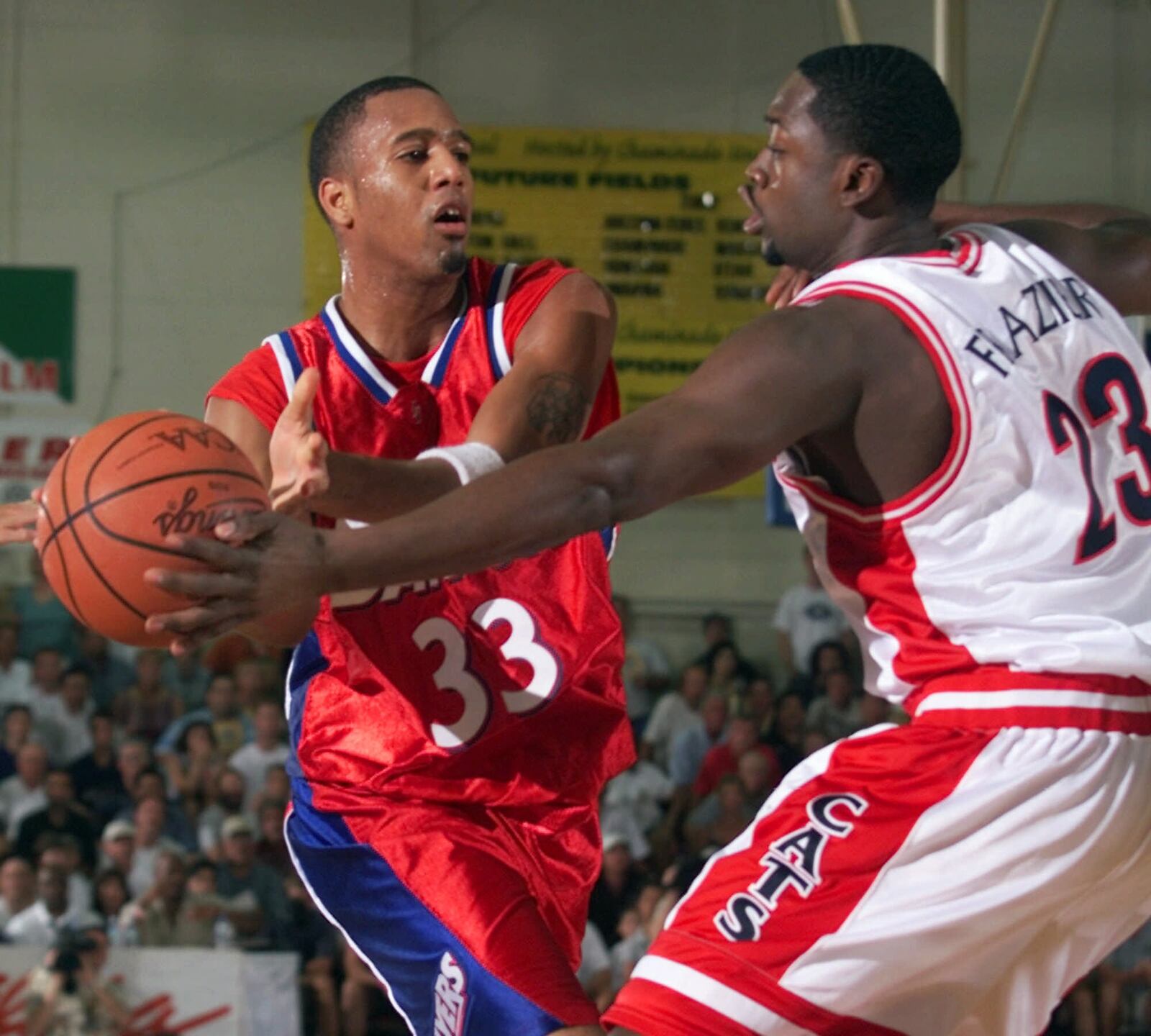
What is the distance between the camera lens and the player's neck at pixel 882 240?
3041mm

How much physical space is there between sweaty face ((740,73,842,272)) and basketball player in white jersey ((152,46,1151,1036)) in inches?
7.5

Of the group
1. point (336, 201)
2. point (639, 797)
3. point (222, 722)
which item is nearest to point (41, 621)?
point (222, 722)

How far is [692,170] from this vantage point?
1316 cm

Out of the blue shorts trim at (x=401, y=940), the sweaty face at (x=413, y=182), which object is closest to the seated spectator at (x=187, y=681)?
the blue shorts trim at (x=401, y=940)

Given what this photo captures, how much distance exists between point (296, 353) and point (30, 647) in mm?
8033

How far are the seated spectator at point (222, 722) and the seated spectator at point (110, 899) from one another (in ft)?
5.07

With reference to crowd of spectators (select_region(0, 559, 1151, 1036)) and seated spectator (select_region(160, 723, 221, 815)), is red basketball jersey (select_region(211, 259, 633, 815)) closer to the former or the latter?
crowd of spectators (select_region(0, 559, 1151, 1036))

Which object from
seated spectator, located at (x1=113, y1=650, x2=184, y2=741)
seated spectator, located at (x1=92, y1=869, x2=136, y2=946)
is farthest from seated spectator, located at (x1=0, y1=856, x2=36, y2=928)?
seated spectator, located at (x1=113, y1=650, x2=184, y2=741)

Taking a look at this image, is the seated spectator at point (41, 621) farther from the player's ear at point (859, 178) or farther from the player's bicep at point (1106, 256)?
the player's ear at point (859, 178)

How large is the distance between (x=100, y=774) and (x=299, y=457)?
26.2 ft

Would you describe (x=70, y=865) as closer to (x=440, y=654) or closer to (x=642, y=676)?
(x=642, y=676)

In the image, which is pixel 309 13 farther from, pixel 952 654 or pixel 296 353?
pixel 952 654

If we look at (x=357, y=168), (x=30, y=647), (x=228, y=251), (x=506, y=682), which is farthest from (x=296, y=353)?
(x=228, y=251)

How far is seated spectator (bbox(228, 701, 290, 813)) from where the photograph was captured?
10.2 m
